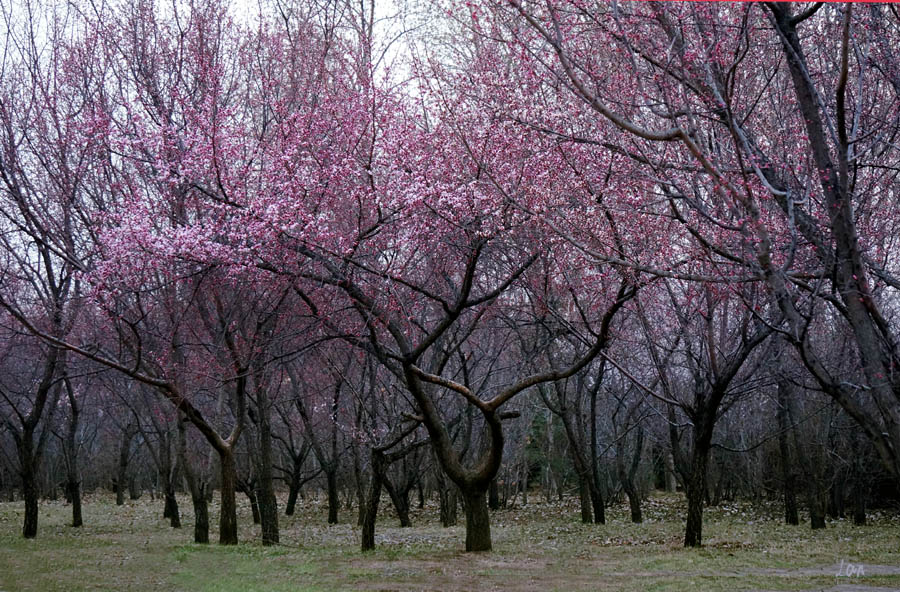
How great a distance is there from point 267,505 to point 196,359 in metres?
3.13

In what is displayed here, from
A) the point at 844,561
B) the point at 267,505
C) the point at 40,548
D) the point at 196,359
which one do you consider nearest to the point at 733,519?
the point at 844,561

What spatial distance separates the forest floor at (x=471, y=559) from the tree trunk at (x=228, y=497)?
44cm

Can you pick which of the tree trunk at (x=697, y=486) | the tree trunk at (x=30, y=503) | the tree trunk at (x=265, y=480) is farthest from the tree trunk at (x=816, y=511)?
the tree trunk at (x=30, y=503)

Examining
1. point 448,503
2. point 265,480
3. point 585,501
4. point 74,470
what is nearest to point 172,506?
point 74,470

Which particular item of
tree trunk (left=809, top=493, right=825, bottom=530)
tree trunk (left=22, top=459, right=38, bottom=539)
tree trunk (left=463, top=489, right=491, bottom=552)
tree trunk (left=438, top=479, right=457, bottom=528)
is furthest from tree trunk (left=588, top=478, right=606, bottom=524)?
tree trunk (left=22, top=459, right=38, bottom=539)

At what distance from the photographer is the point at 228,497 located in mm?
14633

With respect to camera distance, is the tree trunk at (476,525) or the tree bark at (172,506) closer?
the tree trunk at (476,525)

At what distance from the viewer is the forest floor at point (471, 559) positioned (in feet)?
30.7

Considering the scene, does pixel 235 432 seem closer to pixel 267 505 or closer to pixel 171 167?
pixel 267 505

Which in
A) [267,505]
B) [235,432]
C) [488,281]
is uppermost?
[488,281]

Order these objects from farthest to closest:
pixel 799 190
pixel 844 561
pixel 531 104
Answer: pixel 844 561 → pixel 531 104 → pixel 799 190

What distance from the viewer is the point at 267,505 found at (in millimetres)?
15234

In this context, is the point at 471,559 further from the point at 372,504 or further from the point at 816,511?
the point at 816,511

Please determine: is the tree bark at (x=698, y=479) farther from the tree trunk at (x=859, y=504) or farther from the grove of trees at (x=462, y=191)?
the tree trunk at (x=859, y=504)
